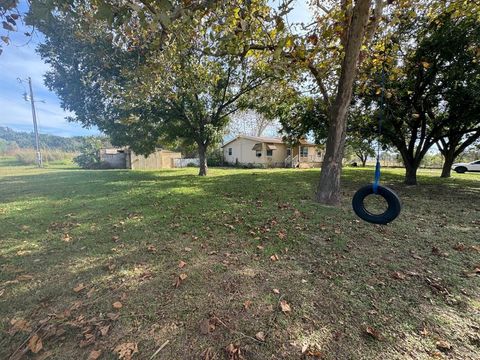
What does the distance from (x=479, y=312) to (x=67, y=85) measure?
1363cm

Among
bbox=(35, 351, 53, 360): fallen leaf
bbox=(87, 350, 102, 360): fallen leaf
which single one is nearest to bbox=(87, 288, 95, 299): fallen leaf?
bbox=(35, 351, 53, 360): fallen leaf

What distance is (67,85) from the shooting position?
10.1 m

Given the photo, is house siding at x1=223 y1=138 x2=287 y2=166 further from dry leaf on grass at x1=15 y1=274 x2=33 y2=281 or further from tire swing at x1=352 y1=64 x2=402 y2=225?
dry leaf on grass at x1=15 y1=274 x2=33 y2=281

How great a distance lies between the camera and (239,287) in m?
2.57

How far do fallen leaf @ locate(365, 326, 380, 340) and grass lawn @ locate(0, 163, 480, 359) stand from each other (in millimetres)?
10

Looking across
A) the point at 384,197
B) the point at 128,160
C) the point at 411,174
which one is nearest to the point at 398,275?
the point at 384,197

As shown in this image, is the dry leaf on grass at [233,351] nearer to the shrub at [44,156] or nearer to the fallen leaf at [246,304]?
the fallen leaf at [246,304]

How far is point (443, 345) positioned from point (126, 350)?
2516 millimetres

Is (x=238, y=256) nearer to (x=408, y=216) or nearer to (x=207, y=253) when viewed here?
(x=207, y=253)

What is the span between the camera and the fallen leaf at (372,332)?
1941 mm

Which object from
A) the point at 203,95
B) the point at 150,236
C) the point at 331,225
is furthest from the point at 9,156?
the point at 331,225

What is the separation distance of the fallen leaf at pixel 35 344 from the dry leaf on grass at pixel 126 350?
617mm

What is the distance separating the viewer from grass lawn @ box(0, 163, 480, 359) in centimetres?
187

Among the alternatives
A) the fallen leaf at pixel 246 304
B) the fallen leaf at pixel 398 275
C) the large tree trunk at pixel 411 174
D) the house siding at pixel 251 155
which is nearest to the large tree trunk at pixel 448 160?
the large tree trunk at pixel 411 174
